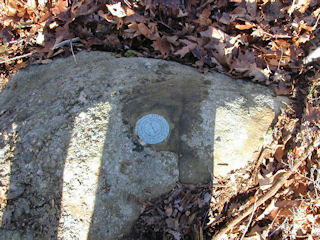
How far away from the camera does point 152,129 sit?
2.56 meters

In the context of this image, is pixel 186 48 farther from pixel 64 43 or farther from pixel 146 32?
pixel 64 43

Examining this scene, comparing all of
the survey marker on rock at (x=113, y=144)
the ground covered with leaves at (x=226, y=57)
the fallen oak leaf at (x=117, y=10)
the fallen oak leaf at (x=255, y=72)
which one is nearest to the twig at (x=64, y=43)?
the ground covered with leaves at (x=226, y=57)

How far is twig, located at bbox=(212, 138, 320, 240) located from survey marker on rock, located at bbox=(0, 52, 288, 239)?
411mm

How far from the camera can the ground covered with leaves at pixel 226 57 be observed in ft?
8.43

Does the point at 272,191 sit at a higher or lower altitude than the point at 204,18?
lower

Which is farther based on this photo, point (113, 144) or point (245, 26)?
point (245, 26)

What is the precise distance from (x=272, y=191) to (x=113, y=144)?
1.76 m

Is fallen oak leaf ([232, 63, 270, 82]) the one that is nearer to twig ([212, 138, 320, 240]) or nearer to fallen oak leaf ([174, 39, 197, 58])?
fallen oak leaf ([174, 39, 197, 58])

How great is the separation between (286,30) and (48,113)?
11.4 feet

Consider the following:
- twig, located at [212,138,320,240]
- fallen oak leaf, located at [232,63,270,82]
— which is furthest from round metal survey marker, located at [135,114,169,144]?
fallen oak leaf, located at [232,63,270,82]

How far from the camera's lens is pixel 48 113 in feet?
9.17

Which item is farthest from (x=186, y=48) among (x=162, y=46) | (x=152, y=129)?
(x=152, y=129)

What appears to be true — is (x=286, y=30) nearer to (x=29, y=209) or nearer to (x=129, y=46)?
(x=129, y=46)

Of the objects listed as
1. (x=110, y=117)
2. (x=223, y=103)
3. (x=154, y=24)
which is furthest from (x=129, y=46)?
(x=223, y=103)
